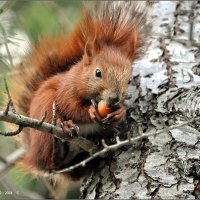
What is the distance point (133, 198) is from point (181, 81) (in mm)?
846

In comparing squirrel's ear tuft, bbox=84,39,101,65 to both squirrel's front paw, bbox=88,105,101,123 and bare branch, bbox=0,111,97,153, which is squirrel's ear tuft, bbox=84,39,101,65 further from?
bare branch, bbox=0,111,97,153

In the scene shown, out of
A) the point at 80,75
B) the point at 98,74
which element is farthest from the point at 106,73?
the point at 80,75

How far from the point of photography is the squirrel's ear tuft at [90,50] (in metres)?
2.81

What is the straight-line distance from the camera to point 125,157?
2436 mm

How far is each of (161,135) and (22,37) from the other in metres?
0.90

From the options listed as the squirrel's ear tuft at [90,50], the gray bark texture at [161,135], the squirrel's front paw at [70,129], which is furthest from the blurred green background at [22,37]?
the gray bark texture at [161,135]

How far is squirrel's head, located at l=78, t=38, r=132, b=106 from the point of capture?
8.36 feet

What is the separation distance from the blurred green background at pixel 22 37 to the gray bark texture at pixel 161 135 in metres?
0.45

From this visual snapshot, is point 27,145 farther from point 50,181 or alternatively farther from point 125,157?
point 125,157

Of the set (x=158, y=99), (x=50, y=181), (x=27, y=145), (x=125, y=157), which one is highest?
(x=158, y=99)

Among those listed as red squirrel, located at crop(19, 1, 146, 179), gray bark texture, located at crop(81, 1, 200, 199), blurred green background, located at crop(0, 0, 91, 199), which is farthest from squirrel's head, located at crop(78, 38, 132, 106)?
blurred green background, located at crop(0, 0, 91, 199)

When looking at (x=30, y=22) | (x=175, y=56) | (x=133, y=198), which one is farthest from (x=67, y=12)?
(x=133, y=198)

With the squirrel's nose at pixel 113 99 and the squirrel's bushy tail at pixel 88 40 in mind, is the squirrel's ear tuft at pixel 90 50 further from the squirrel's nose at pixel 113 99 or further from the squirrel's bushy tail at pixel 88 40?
the squirrel's nose at pixel 113 99

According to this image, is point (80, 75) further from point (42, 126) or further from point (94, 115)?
point (42, 126)
